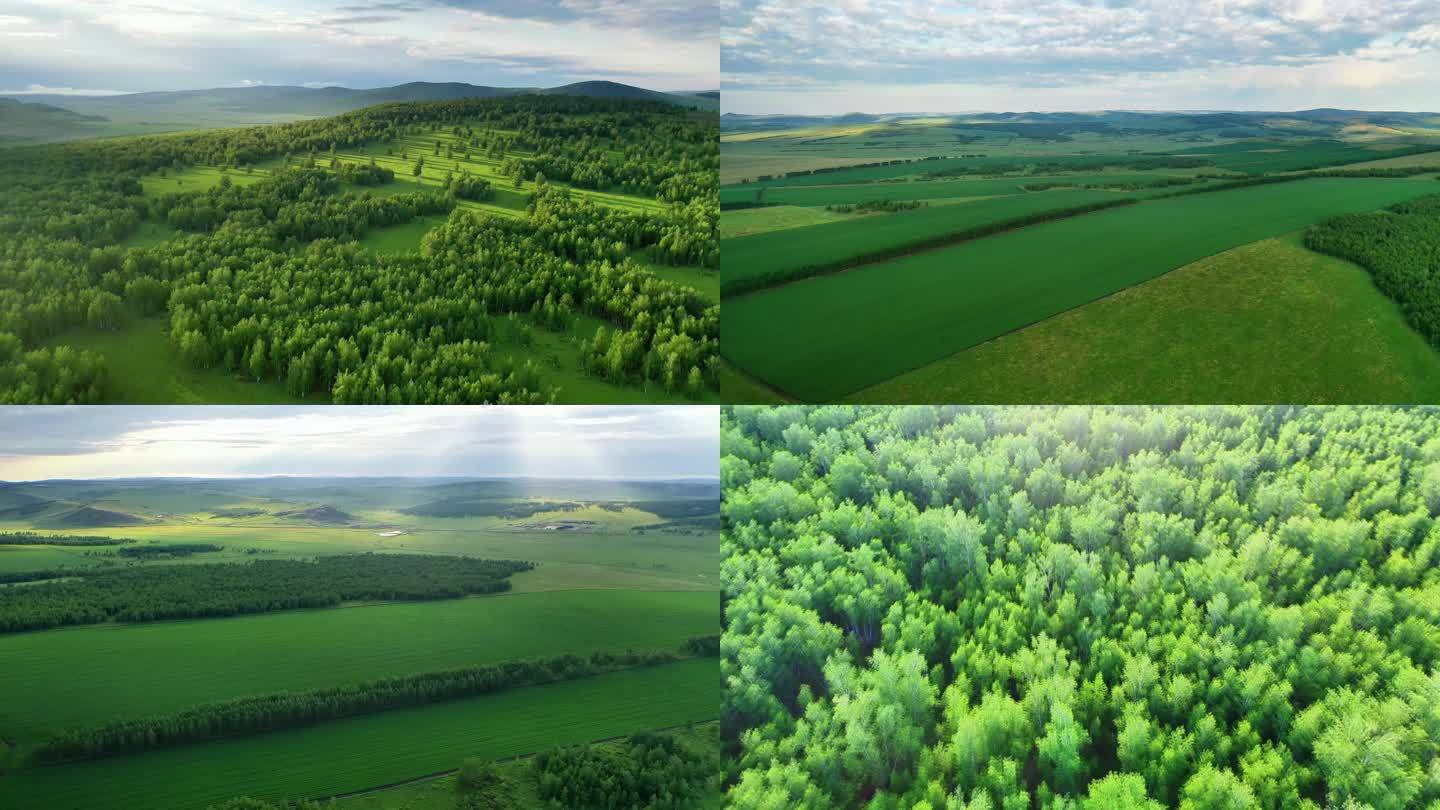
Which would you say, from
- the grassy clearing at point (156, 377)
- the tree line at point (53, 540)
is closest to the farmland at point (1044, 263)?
the grassy clearing at point (156, 377)

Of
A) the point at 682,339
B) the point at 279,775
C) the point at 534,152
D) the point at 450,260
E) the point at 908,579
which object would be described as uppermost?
the point at 534,152

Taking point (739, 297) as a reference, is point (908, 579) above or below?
below

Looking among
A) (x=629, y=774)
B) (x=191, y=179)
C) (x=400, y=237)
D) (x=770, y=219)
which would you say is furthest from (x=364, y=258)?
(x=629, y=774)

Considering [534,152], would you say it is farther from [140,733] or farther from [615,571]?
[140,733]

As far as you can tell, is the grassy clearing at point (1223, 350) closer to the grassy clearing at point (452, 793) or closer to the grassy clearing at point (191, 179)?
the grassy clearing at point (452, 793)

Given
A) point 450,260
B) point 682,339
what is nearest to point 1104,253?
point 682,339

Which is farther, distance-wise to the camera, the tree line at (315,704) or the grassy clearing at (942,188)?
the grassy clearing at (942,188)
